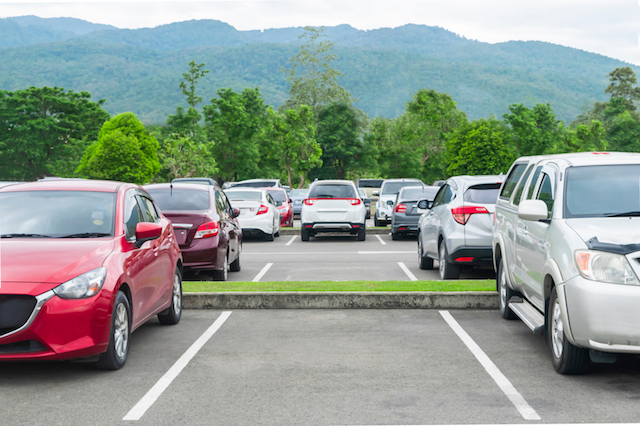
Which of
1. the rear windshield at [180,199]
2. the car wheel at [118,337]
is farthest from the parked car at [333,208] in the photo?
the car wheel at [118,337]

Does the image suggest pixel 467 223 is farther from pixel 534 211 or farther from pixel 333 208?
pixel 333 208

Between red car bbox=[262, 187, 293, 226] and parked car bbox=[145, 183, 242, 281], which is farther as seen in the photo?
red car bbox=[262, 187, 293, 226]

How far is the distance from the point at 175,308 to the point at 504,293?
3.83 metres

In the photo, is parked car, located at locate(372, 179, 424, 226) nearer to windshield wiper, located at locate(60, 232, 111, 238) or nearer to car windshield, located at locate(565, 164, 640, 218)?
car windshield, located at locate(565, 164, 640, 218)

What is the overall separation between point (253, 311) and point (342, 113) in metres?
81.4

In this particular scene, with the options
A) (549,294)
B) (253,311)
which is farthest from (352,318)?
(549,294)

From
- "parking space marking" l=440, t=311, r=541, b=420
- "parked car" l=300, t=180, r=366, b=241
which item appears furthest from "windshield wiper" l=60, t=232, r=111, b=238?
"parked car" l=300, t=180, r=366, b=241

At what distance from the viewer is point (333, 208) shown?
65.0ft

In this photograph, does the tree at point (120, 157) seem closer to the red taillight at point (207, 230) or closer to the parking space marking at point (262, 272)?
the parking space marking at point (262, 272)

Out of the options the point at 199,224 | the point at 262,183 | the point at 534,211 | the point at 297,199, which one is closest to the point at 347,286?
the point at 199,224

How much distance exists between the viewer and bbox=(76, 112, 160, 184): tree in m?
73.8

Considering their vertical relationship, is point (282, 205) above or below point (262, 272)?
below

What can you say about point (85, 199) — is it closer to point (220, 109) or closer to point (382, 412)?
point (382, 412)

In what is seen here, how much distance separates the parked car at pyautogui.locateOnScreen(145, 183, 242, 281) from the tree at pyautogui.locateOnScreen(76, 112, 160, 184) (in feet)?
210
